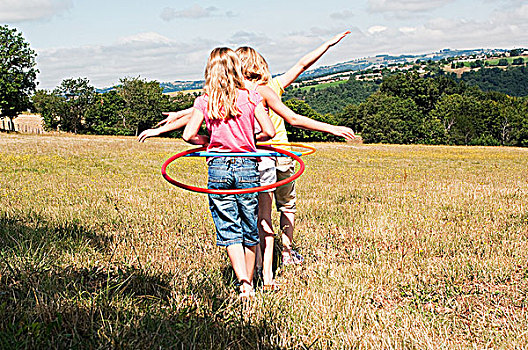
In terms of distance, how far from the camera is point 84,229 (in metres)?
7.06

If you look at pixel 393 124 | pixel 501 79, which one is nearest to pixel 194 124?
pixel 393 124

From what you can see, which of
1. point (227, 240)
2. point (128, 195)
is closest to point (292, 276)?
point (227, 240)

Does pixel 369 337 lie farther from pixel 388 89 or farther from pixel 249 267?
pixel 388 89

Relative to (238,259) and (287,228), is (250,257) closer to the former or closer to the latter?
(238,259)

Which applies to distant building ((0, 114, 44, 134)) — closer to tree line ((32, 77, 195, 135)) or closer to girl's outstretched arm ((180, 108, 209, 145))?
tree line ((32, 77, 195, 135))

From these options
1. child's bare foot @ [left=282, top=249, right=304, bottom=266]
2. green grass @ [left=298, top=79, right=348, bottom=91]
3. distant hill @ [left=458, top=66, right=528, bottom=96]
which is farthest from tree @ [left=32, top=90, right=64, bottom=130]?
distant hill @ [left=458, top=66, right=528, bottom=96]

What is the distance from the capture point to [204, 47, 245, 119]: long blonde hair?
4.26m

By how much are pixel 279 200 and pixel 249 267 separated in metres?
1.28

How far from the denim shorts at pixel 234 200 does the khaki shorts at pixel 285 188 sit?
3.41 feet

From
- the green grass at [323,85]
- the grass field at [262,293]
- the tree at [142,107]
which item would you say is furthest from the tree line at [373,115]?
the grass field at [262,293]

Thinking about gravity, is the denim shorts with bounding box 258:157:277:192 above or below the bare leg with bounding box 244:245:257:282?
→ above

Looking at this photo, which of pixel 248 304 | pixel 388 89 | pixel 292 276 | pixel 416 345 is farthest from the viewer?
pixel 388 89

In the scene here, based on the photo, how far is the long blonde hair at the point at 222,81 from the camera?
14.0 ft

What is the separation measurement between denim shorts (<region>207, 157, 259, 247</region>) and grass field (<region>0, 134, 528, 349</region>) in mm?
596
